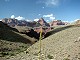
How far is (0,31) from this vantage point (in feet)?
203

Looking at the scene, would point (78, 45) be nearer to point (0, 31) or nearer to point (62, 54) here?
point (62, 54)

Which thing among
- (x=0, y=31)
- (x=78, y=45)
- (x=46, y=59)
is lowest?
(x=46, y=59)

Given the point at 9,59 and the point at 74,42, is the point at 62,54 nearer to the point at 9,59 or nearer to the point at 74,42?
the point at 74,42

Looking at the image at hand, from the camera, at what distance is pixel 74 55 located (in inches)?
1063

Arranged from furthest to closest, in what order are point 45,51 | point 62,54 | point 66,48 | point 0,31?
1. point 0,31
2. point 45,51
3. point 66,48
4. point 62,54

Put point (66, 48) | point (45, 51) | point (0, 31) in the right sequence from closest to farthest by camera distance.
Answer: point (66, 48), point (45, 51), point (0, 31)

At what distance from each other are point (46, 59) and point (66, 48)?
203 inches

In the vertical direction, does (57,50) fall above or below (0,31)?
below

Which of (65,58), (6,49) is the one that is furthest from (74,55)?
(6,49)

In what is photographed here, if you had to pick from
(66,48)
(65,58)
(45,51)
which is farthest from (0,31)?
(65,58)

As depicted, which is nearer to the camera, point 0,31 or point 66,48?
point 66,48

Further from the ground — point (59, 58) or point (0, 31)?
point (0, 31)

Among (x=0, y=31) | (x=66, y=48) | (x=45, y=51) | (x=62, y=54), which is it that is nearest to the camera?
(x=62, y=54)

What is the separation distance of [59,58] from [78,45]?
532 cm
